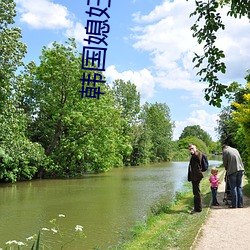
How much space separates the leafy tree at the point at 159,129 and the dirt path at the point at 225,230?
187ft

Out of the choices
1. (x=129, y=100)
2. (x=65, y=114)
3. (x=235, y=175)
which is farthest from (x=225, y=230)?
(x=129, y=100)

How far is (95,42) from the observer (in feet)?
35.6

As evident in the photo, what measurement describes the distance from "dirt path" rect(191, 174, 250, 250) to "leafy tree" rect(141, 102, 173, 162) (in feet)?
187

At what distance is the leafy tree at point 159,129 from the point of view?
7094 cm

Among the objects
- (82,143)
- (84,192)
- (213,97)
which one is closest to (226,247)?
(213,97)

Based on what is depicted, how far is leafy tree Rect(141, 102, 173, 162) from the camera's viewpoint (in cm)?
7094

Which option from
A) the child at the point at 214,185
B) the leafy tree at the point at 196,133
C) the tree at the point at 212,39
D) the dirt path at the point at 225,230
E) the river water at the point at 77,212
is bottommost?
the river water at the point at 77,212

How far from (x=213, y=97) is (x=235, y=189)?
708 cm

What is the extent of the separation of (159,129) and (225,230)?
6857 centimetres

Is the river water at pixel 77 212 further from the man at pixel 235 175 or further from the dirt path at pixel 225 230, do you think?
the man at pixel 235 175

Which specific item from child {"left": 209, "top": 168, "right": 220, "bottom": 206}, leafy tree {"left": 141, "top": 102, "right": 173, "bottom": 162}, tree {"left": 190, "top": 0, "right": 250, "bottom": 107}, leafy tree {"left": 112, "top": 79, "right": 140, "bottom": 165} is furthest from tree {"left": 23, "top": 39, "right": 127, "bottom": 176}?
leafy tree {"left": 141, "top": 102, "right": 173, "bottom": 162}

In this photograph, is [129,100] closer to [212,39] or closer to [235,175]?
[235,175]

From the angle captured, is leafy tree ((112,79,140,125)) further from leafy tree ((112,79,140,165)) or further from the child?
the child

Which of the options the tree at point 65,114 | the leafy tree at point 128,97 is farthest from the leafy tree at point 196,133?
the tree at point 65,114
